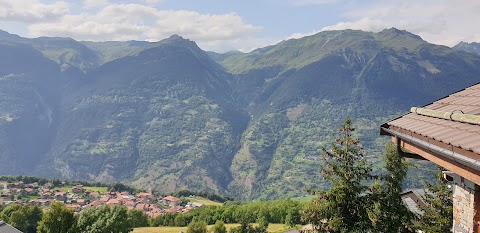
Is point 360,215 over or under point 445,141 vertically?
under

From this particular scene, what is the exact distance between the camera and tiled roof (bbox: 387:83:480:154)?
4011mm

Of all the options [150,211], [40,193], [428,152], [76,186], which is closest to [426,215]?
[428,152]

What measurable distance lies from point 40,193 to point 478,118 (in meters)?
146

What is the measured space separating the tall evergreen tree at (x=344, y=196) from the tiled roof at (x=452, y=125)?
2553 millimetres

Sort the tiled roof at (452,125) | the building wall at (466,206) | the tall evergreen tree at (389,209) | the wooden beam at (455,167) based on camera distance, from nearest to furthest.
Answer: the wooden beam at (455,167)
the tiled roof at (452,125)
the building wall at (466,206)
the tall evergreen tree at (389,209)

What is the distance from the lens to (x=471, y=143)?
3803 mm

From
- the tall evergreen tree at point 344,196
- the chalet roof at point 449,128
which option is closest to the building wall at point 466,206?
the chalet roof at point 449,128

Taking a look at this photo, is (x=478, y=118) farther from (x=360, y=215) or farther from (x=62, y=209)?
(x=62, y=209)

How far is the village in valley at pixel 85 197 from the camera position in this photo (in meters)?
121

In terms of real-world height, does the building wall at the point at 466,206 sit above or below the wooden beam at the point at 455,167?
below

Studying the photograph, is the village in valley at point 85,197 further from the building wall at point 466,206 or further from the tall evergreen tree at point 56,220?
the building wall at point 466,206

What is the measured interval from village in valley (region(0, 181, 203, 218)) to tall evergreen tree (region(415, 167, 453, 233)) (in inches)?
4345

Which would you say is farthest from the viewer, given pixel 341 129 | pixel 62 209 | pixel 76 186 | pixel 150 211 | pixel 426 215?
pixel 76 186

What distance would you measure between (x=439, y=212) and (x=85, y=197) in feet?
458
